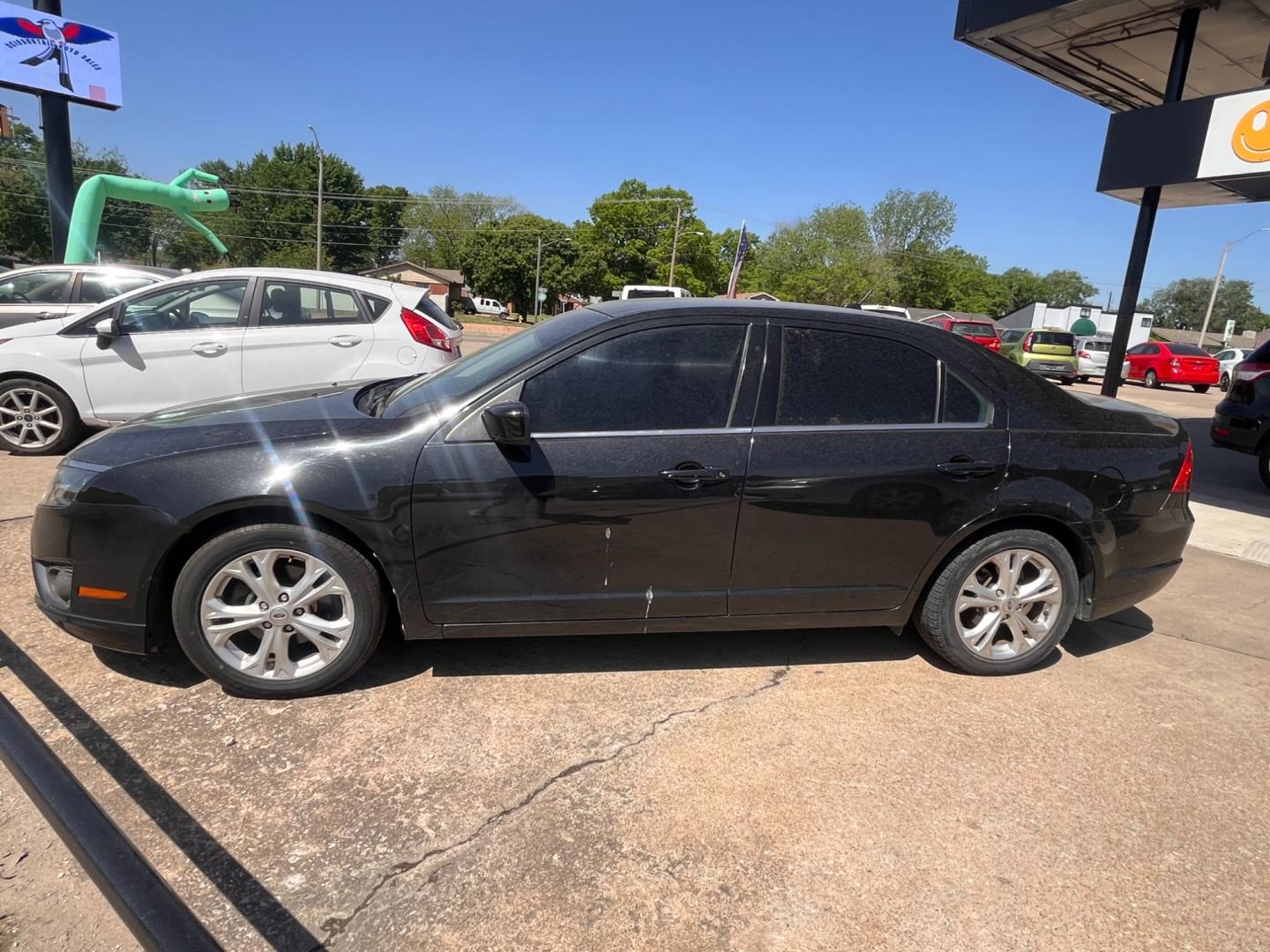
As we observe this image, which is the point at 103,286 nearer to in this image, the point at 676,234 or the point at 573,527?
the point at 573,527

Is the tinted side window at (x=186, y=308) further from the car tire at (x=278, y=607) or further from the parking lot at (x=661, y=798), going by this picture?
the car tire at (x=278, y=607)

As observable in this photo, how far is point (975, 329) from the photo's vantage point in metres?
26.8

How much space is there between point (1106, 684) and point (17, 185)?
259ft

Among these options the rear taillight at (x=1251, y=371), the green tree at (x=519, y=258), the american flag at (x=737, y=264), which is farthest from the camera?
the green tree at (x=519, y=258)

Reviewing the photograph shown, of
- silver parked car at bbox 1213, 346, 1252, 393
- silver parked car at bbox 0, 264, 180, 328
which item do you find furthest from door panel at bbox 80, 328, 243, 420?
silver parked car at bbox 1213, 346, 1252, 393

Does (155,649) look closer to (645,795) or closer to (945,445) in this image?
(645,795)

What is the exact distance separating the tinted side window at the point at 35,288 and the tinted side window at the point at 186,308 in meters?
2.60

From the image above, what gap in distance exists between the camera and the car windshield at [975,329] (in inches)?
1025

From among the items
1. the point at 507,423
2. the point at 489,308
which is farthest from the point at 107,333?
the point at 489,308

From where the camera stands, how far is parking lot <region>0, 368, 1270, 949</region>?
203 cm

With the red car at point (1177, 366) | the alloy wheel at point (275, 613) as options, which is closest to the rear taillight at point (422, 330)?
the alloy wheel at point (275, 613)

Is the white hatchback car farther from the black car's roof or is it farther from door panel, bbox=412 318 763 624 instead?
door panel, bbox=412 318 763 624

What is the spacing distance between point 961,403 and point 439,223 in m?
95.3

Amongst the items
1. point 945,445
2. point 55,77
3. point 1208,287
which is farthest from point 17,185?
point 1208,287
